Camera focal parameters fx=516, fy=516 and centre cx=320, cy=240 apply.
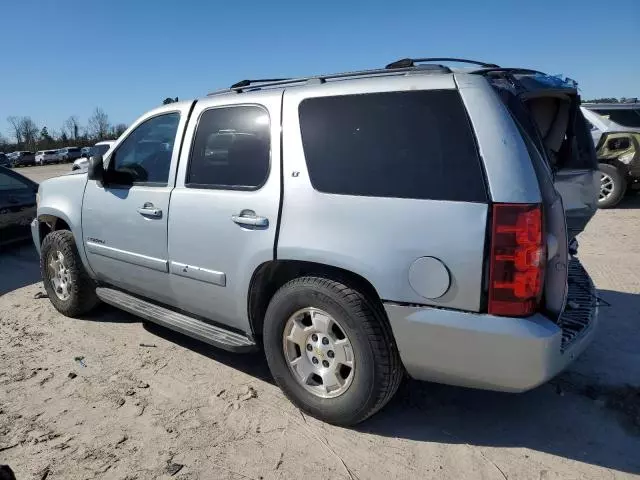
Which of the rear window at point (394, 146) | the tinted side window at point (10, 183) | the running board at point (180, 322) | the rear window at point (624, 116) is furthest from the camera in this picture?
the rear window at point (624, 116)

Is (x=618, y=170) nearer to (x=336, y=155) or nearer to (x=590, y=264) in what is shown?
(x=590, y=264)

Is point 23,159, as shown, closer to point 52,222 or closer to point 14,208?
point 14,208

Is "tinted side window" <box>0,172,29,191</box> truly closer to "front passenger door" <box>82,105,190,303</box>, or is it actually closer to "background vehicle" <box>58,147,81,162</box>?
"front passenger door" <box>82,105,190,303</box>

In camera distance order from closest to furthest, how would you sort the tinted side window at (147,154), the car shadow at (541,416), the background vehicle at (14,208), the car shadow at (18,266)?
→ the car shadow at (541,416), the tinted side window at (147,154), the car shadow at (18,266), the background vehicle at (14,208)

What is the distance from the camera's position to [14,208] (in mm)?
7516

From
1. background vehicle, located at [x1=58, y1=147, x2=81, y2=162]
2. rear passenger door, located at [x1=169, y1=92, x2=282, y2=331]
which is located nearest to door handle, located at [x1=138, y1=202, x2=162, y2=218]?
rear passenger door, located at [x1=169, y1=92, x2=282, y2=331]

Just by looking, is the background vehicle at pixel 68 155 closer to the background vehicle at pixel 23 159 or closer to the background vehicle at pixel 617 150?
the background vehicle at pixel 23 159

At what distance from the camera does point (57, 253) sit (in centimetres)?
488

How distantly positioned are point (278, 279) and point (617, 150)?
28.8 ft

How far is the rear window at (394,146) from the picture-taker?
8.25ft

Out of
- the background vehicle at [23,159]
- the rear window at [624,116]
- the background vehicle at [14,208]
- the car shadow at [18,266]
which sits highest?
the rear window at [624,116]

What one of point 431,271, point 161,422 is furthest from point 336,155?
point 161,422

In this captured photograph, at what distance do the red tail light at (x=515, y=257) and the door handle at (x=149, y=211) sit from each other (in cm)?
240

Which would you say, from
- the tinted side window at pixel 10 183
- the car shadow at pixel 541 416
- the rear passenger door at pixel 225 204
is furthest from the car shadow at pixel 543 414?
the tinted side window at pixel 10 183
